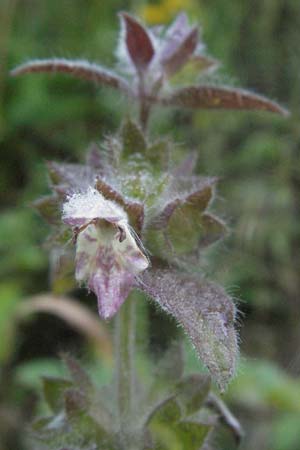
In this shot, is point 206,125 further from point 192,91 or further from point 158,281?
point 158,281

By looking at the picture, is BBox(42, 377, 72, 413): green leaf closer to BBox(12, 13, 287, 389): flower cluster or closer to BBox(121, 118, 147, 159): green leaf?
BBox(12, 13, 287, 389): flower cluster

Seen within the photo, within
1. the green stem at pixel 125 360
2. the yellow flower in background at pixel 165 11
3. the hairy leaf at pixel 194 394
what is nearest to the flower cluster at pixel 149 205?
the green stem at pixel 125 360

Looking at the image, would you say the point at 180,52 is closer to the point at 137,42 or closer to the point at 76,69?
the point at 137,42

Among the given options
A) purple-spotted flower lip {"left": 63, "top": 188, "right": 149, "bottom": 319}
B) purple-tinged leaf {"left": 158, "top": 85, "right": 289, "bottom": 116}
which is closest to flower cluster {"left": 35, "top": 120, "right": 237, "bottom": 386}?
purple-spotted flower lip {"left": 63, "top": 188, "right": 149, "bottom": 319}

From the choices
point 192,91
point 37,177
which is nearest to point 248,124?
point 37,177

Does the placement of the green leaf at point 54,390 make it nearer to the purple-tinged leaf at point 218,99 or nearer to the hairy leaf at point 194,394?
the hairy leaf at point 194,394

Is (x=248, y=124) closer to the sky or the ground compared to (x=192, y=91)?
closer to the ground
